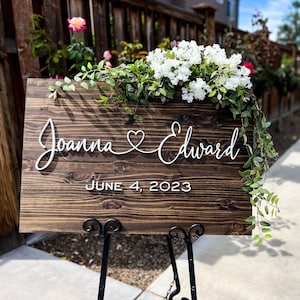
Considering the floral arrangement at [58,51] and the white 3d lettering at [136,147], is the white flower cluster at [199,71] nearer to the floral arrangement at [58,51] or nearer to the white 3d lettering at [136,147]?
the white 3d lettering at [136,147]

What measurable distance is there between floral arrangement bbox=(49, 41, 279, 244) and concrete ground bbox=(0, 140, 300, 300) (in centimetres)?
74

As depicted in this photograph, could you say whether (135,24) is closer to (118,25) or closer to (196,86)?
(118,25)

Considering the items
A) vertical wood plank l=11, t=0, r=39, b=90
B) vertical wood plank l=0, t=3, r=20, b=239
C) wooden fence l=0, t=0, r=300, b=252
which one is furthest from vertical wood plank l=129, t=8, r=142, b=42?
vertical wood plank l=0, t=3, r=20, b=239

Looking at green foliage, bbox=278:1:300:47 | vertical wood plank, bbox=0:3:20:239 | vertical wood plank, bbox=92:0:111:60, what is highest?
green foliage, bbox=278:1:300:47

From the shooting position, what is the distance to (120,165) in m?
1.15

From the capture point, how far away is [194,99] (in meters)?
1.12

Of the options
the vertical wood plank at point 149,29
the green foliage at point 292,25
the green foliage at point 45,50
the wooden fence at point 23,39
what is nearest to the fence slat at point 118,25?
the wooden fence at point 23,39

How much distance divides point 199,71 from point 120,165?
435 millimetres

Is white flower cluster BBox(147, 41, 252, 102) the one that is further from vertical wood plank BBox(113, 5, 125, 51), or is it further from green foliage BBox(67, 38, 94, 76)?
vertical wood plank BBox(113, 5, 125, 51)

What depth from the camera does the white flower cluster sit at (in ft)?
3.54

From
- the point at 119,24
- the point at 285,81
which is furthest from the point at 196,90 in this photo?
the point at 285,81

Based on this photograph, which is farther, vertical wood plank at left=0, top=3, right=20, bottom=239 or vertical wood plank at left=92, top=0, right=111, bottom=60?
vertical wood plank at left=92, top=0, right=111, bottom=60

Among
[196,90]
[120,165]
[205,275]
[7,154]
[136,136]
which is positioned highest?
[196,90]

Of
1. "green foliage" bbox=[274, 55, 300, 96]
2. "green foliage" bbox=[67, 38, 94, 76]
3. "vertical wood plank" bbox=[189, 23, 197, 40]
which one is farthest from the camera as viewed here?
"green foliage" bbox=[274, 55, 300, 96]
